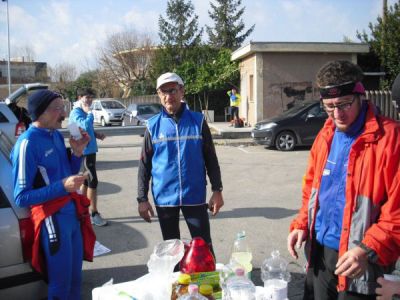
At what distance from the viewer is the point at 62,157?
314 centimetres

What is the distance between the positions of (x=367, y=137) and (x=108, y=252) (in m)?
3.88

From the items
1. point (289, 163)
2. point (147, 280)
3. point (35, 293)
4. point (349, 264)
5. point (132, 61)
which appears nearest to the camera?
point (349, 264)

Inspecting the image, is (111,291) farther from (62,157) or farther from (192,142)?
(192,142)

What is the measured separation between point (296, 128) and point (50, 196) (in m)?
11.3

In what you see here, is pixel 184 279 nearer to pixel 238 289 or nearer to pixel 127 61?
pixel 238 289

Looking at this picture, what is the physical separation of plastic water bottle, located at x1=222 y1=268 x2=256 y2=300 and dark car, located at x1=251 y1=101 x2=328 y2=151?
11.3 metres

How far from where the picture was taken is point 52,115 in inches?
120

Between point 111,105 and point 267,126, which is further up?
point 111,105

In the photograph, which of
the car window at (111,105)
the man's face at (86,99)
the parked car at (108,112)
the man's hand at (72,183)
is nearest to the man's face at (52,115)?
the man's hand at (72,183)

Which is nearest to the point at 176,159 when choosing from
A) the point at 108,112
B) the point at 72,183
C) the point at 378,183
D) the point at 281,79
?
the point at 72,183

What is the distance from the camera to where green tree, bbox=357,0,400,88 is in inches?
798

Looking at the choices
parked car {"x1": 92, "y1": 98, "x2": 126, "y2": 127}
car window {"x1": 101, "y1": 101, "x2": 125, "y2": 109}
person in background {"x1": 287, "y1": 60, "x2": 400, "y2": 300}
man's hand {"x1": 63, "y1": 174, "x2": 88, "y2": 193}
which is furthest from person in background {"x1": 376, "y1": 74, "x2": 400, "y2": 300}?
car window {"x1": 101, "y1": 101, "x2": 125, "y2": 109}

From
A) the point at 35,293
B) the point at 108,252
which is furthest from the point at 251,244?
the point at 35,293

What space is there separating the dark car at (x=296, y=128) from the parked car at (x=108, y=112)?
15.5 meters
